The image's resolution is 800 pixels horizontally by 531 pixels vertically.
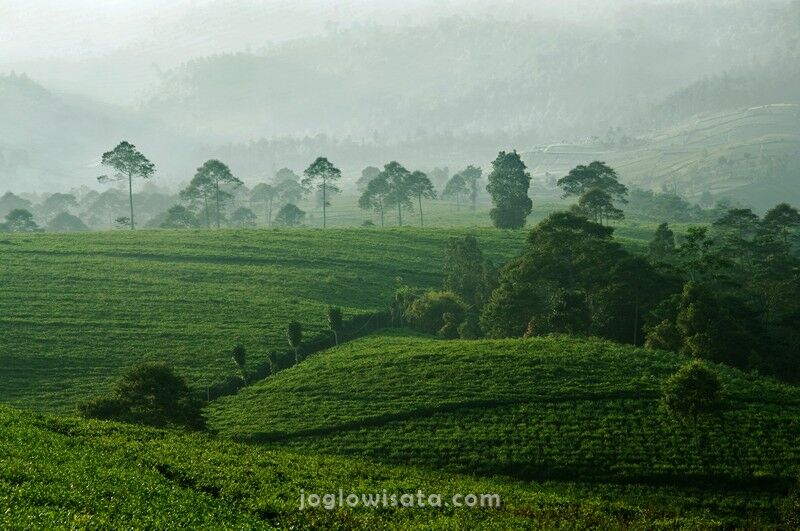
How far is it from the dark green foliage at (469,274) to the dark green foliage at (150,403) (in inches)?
2066

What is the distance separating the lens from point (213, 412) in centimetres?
6606

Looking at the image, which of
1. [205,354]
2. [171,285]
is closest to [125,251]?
[171,285]

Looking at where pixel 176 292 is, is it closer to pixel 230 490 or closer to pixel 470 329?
pixel 470 329

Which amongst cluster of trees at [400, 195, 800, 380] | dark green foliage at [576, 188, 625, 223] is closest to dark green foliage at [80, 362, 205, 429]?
cluster of trees at [400, 195, 800, 380]

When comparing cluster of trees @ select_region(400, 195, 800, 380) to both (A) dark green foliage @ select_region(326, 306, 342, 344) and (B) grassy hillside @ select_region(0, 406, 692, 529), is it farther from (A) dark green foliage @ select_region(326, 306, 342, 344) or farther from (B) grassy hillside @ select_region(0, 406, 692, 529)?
(B) grassy hillside @ select_region(0, 406, 692, 529)

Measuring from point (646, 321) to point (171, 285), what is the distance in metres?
66.3

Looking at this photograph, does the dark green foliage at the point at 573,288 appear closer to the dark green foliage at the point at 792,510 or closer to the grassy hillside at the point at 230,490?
the grassy hillside at the point at 230,490

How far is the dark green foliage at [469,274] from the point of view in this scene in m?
107

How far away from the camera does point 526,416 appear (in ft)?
190

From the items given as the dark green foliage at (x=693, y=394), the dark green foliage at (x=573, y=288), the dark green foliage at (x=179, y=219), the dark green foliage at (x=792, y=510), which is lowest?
the dark green foliage at (x=792, y=510)

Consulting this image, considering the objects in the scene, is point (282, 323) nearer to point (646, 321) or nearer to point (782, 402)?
point (646, 321)

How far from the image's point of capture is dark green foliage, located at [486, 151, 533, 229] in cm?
15900

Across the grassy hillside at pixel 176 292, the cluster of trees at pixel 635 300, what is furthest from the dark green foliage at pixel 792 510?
the grassy hillside at pixel 176 292

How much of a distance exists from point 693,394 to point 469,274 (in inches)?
2433
